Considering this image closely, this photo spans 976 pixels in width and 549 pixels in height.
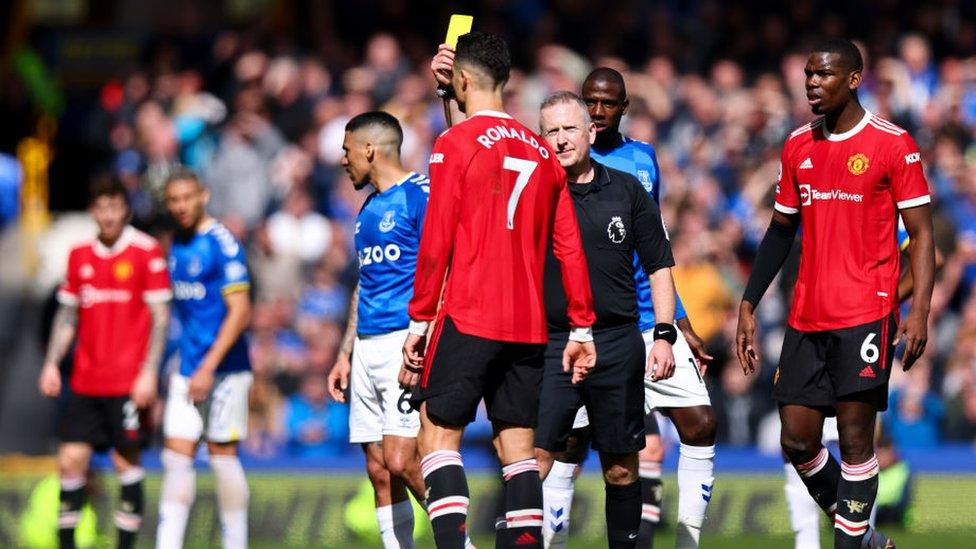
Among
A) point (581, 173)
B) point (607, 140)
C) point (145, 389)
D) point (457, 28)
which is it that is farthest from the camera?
point (145, 389)

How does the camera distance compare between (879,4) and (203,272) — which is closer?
(203,272)

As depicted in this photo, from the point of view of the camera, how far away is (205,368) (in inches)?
444

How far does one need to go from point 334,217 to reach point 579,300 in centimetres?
979

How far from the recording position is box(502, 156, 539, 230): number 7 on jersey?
8234 mm

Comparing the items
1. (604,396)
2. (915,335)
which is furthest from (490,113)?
(915,335)

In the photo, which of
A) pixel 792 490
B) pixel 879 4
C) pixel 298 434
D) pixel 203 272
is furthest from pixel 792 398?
pixel 879 4

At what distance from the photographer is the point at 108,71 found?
73.0 feet

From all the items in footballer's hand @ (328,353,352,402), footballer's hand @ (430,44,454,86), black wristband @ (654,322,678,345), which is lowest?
footballer's hand @ (328,353,352,402)

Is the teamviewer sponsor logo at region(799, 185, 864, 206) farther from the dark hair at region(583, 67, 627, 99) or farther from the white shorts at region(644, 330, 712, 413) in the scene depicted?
the dark hair at region(583, 67, 627, 99)

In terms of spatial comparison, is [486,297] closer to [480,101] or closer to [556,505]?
[480,101]

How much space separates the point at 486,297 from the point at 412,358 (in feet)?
1.47

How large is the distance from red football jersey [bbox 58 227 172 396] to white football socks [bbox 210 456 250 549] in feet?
4.30

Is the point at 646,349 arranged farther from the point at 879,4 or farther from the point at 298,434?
the point at 879,4

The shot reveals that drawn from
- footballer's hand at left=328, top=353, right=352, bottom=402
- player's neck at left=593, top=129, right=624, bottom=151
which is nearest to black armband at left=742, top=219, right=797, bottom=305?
player's neck at left=593, top=129, right=624, bottom=151
